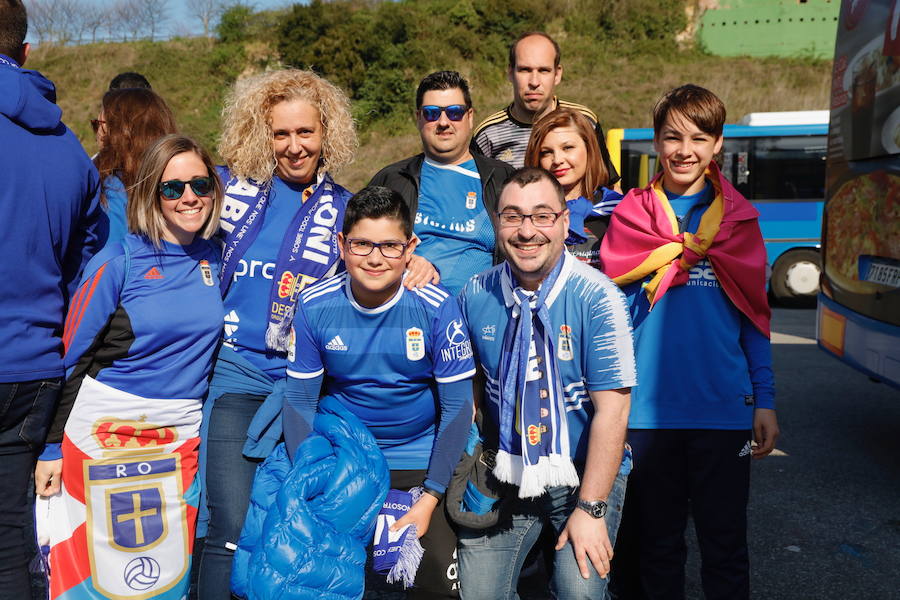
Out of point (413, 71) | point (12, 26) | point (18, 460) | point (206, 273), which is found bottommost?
point (18, 460)

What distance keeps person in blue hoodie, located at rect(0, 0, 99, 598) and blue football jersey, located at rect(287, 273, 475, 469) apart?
0.80 meters

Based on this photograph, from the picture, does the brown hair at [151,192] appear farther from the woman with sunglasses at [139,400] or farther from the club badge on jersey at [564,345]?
the club badge on jersey at [564,345]

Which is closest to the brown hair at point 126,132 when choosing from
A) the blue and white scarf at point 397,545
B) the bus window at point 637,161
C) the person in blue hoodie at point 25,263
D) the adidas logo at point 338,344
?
the person in blue hoodie at point 25,263

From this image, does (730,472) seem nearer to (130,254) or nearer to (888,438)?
(130,254)

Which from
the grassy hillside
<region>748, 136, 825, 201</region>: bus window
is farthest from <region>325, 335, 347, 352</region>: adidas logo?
the grassy hillside

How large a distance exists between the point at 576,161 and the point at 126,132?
1.88 metres

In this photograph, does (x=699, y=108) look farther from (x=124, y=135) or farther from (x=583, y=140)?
(x=124, y=135)

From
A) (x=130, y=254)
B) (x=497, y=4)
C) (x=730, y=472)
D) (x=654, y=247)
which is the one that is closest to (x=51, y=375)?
(x=130, y=254)

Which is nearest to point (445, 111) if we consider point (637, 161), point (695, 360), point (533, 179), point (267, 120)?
point (267, 120)

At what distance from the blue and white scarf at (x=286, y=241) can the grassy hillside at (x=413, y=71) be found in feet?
72.0

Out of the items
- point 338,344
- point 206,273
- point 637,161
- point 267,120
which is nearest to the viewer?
point 338,344

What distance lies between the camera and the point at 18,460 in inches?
88.1

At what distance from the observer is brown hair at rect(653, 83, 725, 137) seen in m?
2.50

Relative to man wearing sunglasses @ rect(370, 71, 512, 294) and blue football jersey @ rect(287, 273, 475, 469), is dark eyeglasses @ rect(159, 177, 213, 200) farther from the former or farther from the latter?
man wearing sunglasses @ rect(370, 71, 512, 294)
